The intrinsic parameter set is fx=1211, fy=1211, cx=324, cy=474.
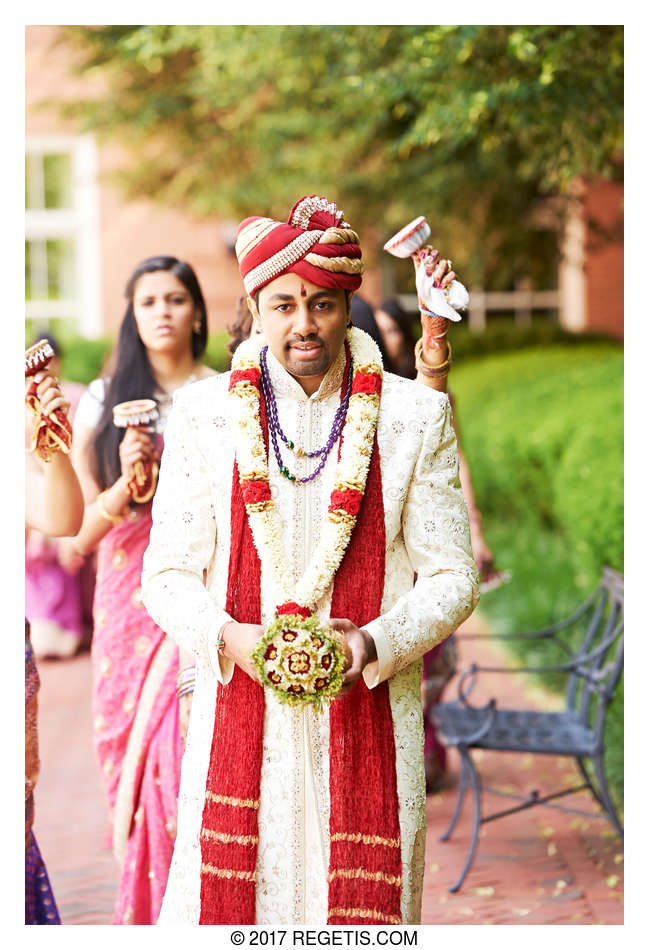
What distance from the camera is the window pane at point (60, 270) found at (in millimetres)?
16891

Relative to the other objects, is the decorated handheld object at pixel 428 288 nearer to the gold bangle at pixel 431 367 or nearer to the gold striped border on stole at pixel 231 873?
the gold bangle at pixel 431 367

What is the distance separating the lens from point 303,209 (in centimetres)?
A: 281

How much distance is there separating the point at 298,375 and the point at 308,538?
38cm

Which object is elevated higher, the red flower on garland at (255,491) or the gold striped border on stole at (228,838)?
the red flower on garland at (255,491)

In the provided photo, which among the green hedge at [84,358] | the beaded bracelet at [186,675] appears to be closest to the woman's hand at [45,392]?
the beaded bracelet at [186,675]

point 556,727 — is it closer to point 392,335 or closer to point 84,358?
point 392,335

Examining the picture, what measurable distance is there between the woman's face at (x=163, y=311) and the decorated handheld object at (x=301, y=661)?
1.55 metres

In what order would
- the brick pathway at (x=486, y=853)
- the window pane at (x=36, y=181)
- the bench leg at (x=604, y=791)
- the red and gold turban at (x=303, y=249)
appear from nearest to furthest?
the red and gold turban at (x=303, y=249), the brick pathway at (x=486, y=853), the bench leg at (x=604, y=791), the window pane at (x=36, y=181)

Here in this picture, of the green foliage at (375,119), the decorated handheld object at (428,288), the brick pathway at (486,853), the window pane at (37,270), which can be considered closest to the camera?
the decorated handheld object at (428,288)

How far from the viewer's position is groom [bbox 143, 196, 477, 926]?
2.76m

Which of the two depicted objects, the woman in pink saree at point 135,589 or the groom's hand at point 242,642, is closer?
the groom's hand at point 242,642

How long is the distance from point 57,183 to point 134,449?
45.6ft
